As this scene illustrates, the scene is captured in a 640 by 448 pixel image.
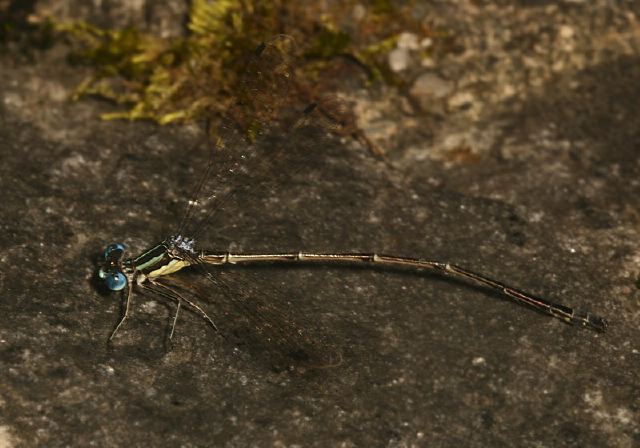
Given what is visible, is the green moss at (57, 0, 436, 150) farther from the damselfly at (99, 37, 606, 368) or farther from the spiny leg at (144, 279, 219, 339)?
the spiny leg at (144, 279, 219, 339)

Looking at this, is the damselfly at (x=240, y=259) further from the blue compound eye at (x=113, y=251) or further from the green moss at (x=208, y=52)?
the green moss at (x=208, y=52)

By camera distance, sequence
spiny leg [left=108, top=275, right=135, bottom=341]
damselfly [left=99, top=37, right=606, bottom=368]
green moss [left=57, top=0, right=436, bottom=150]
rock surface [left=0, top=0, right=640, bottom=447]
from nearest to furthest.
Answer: rock surface [left=0, top=0, right=640, bottom=447]
spiny leg [left=108, top=275, right=135, bottom=341]
damselfly [left=99, top=37, right=606, bottom=368]
green moss [left=57, top=0, right=436, bottom=150]

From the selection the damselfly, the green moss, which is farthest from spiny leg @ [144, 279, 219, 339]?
the green moss

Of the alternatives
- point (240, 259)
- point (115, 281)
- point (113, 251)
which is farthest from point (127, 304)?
point (240, 259)

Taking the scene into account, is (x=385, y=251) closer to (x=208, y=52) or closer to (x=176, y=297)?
(x=176, y=297)

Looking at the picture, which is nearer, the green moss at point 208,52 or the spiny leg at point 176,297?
the spiny leg at point 176,297

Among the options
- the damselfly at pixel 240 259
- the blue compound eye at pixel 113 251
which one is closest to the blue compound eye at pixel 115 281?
the damselfly at pixel 240 259

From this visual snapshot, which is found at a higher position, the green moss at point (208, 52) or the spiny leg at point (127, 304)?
the green moss at point (208, 52)

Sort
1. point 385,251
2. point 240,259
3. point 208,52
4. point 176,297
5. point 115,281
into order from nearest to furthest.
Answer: point 115,281 → point 176,297 → point 240,259 → point 385,251 → point 208,52
